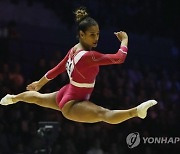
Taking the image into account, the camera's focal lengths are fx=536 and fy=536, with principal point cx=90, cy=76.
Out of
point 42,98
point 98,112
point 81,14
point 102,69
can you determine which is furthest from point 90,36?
point 102,69

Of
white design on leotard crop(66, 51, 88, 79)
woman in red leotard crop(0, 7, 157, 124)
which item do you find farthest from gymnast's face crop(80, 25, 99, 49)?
white design on leotard crop(66, 51, 88, 79)

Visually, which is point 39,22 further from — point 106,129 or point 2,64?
point 106,129

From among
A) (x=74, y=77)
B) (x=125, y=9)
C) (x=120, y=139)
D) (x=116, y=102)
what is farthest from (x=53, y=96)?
(x=125, y=9)

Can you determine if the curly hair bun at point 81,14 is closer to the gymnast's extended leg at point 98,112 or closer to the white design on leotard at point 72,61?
the white design on leotard at point 72,61

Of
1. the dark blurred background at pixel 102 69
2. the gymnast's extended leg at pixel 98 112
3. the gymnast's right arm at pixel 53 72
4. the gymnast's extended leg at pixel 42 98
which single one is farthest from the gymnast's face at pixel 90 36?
the dark blurred background at pixel 102 69

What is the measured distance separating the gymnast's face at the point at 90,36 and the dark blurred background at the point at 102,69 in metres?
1.30

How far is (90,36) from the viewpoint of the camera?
4469mm

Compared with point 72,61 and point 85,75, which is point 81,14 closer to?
point 72,61

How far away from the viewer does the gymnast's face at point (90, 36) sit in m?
4.45

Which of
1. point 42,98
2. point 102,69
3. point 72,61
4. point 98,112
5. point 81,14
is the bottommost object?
point 98,112

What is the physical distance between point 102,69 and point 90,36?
12.5 ft

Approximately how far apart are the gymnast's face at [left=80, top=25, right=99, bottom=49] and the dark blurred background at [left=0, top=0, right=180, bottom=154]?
1297 millimetres

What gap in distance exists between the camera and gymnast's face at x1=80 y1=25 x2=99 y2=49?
445 cm

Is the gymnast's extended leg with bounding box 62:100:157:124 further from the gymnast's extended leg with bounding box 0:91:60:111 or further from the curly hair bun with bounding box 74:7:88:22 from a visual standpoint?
the curly hair bun with bounding box 74:7:88:22
